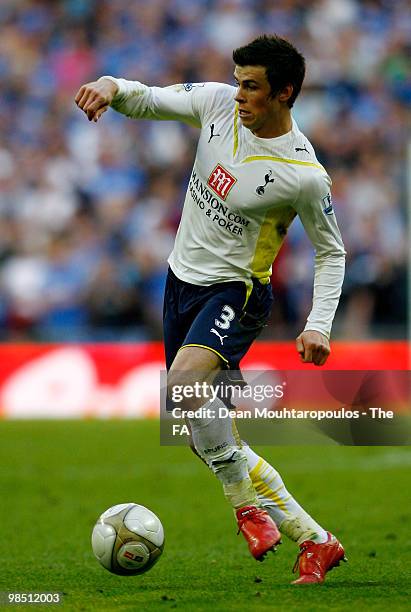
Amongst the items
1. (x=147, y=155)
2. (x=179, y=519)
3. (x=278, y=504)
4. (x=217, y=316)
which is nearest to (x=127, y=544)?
(x=278, y=504)

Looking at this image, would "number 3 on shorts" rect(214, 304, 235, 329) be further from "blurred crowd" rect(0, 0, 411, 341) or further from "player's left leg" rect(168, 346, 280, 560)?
"blurred crowd" rect(0, 0, 411, 341)

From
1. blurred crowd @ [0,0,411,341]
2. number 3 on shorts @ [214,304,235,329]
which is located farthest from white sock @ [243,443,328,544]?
blurred crowd @ [0,0,411,341]

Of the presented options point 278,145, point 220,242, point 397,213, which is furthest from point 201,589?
point 397,213

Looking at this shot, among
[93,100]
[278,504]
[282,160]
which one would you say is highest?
[93,100]

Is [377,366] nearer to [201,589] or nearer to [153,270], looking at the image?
[153,270]

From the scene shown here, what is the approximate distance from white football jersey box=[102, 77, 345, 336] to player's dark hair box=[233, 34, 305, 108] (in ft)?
0.91

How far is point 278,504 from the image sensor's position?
6.12 meters

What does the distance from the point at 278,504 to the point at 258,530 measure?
37 cm

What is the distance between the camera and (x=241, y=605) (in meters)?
5.23

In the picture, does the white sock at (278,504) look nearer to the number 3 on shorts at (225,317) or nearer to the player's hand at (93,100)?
the number 3 on shorts at (225,317)

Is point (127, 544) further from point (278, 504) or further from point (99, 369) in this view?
point (99, 369)

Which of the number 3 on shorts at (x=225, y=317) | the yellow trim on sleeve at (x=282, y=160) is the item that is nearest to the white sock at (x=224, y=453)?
the number 3 on shorts at (x=225, y=317)

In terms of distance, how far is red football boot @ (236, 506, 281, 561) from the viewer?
18.8ft

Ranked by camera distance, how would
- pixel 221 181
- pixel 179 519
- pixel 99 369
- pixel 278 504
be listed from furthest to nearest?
pixel 99 369
pixel 179 519
pixel 278 504
pixel 221 181
